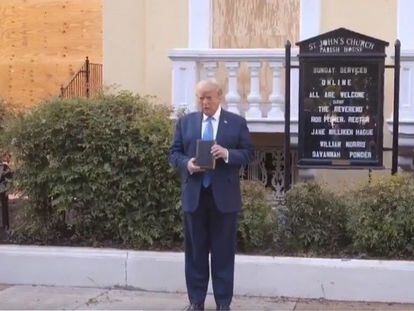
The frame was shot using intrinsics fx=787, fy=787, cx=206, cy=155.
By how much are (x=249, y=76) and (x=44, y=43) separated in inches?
426

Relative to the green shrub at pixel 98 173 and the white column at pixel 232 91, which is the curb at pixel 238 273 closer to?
the green shrub at pixel 98 173

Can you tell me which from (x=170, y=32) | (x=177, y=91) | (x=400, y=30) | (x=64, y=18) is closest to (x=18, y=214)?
(x=177, y=91)

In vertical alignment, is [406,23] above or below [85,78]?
above

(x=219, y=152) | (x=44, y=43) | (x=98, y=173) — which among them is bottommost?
(x=98, y=173)

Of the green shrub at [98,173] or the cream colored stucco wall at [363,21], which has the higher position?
the cream colored stucco wall at [363,21]

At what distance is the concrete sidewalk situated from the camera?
6.64 m

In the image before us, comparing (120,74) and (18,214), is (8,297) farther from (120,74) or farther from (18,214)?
(120,74)

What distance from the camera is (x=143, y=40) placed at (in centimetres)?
1037

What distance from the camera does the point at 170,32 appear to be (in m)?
10.3

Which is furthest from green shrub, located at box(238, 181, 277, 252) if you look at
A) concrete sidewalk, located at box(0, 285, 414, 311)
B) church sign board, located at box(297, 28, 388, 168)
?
A: church sign board, located at box(297, 28, 388, 168)

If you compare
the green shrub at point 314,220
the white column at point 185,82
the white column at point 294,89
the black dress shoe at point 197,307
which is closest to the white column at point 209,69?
the white column at point 185,82

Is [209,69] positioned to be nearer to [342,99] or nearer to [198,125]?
[342,99]

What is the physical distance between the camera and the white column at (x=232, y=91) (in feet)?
31.1

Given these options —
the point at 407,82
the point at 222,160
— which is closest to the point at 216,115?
the point at 222,160
